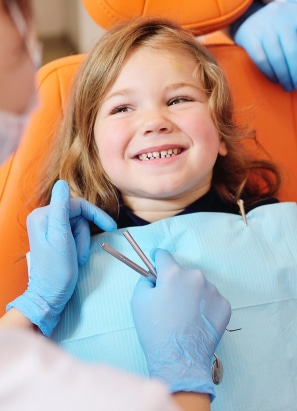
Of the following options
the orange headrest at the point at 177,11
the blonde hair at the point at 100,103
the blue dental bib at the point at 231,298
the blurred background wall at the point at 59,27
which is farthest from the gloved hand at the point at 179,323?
the blurred background wall at the point at 59,27

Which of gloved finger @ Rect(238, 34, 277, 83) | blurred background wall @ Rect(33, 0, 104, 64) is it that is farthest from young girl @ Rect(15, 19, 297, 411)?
blurred background wall @ Rect(33, 0, 104, 64)

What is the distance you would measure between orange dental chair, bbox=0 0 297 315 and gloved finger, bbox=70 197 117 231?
8.2 inches

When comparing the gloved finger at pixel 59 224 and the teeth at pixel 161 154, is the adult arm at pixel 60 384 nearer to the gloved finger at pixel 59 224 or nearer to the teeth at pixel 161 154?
the gloved finger at pixel 59 224

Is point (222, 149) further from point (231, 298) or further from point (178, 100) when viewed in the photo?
point (231, 298)

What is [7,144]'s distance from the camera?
751 mm

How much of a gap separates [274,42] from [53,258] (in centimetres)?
85

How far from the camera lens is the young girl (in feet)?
3.93

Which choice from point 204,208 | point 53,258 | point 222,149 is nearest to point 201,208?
point 204,208

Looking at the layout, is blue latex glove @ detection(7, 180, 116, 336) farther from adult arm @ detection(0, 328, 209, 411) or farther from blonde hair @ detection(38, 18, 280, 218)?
adult arm @ detection(0, 328, 209, 411)

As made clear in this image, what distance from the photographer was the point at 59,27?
13.3 feet

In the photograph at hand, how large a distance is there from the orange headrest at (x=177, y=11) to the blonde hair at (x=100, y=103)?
8cm

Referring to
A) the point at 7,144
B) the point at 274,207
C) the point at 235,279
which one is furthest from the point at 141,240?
the point at 7,144

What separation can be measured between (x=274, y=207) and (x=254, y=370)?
382mm

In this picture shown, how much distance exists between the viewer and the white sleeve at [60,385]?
0.59m
